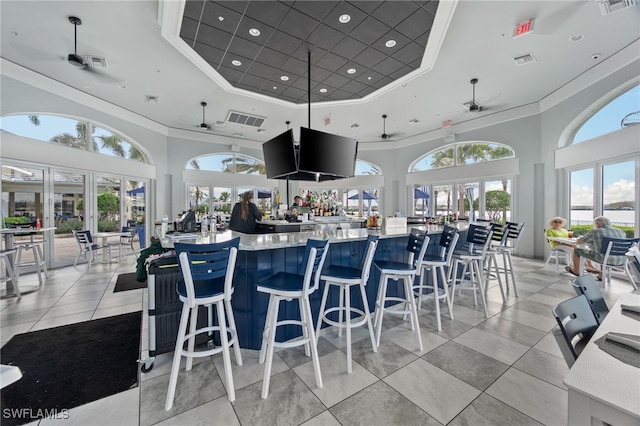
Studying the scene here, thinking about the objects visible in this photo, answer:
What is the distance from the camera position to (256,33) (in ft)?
12.2

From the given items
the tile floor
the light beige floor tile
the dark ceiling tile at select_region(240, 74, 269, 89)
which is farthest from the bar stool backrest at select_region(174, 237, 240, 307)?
the dark ceiling tile at select_region(240, 74, 269, 89)

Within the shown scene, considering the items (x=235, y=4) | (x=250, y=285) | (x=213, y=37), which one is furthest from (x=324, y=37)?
(x=250, y=285)

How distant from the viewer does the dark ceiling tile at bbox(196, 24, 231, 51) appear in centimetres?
359

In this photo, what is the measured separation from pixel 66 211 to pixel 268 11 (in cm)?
661

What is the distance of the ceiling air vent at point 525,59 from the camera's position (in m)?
4.34

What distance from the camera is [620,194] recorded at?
4832 millimetres

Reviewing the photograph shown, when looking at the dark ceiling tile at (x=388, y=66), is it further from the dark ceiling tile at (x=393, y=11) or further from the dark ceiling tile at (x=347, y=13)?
the dark ceiling tile at (x=347, y=13)

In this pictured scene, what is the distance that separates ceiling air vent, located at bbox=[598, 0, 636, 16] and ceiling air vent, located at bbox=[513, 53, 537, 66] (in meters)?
1.16

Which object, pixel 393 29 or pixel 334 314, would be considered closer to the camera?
pixel 334 314

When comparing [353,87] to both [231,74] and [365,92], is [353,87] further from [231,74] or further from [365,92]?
[231,74]

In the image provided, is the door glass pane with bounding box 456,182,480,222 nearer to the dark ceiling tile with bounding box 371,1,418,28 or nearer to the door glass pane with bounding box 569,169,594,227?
the door glass pane with bounding box 569,169,594,227

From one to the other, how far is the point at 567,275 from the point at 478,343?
415 centimetres

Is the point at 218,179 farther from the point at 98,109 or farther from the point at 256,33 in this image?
the point at 256,33

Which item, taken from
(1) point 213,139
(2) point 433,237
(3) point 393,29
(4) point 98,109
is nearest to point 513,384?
(2) point 433,237
